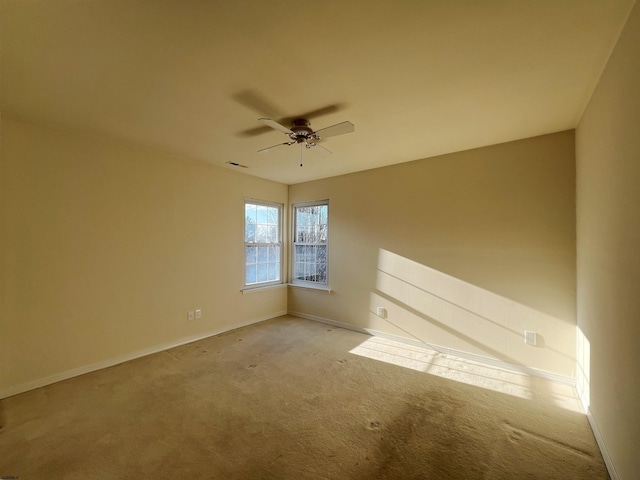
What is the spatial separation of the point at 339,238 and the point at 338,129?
2426 mm

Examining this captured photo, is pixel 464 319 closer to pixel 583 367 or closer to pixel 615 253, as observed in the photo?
pixel 583 367

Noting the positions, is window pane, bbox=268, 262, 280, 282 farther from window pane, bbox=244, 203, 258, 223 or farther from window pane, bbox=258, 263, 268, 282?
window pane, bbox=244, 203, 258, 223

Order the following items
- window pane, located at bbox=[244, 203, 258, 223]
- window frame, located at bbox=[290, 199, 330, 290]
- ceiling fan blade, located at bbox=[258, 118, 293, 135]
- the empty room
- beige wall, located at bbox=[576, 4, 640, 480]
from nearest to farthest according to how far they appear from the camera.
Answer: beige wall, located at bbox=[576, 4, 640, 480]
the empty room
ceiling fan blade, located at bbox=[258, 118, 293, 135]
window pane, located at bbox=[244, 203, 258, 223]
window frame, located at bbox=[290, 199, 330, 290]

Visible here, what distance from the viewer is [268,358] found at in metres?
3.14

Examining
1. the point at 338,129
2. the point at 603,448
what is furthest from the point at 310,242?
A: the point at 603,448

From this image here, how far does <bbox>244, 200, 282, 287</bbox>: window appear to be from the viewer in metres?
4.48

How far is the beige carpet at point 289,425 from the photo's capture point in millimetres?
1619

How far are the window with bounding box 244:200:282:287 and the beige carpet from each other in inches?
70.3

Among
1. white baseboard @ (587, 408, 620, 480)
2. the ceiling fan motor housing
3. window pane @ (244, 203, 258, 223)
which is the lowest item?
white baseboard @ (587, 408, 620, 480)

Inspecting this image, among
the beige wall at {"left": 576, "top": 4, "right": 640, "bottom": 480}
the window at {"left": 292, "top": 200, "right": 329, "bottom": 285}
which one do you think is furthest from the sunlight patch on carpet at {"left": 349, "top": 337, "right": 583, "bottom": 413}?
the window at {"left": 292, "top": 200, "right": 329, "bottom": 285}

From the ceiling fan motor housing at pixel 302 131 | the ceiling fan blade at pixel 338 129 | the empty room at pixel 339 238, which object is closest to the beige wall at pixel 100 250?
the empty room at pixel 339 238

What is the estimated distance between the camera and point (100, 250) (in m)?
2.86

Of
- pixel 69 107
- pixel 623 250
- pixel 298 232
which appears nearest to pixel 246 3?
pixel 69 107

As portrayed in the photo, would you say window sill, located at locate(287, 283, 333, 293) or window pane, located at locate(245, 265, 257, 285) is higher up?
window pane, located at locate(245, 265, 257, 285)
